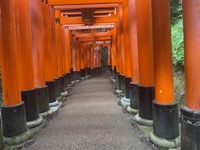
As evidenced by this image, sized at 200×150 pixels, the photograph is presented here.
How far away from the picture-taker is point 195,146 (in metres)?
3.47

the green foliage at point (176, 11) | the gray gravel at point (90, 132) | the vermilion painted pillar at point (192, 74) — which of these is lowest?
the gray gravel at point (90, 132)

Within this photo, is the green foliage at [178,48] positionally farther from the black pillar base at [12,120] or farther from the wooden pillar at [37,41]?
the black pillar base at [12,120]

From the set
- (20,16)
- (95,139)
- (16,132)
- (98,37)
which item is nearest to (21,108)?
(16,132)

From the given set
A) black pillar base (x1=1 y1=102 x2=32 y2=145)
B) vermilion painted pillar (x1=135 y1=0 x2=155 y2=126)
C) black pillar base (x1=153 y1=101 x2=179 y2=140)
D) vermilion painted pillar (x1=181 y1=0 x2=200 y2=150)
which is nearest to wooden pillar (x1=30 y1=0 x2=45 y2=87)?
black pillar base (x1=1 y1=102 x2=32 y2=145)

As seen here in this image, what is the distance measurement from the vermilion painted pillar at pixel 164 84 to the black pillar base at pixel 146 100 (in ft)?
3.57

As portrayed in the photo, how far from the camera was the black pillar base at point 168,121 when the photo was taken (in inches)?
179

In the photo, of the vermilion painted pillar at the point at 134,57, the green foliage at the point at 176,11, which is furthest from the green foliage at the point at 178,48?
the vermilion painted pillar at the point at 134,57

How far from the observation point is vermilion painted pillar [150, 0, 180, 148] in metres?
4.57

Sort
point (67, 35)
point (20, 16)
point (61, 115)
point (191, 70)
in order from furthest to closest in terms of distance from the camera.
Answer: point (67, 35) < point (61, 115) < point (20, 16) < point (191, 70)

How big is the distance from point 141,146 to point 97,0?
618 cm

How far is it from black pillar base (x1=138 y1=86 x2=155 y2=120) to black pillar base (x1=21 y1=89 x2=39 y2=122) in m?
2.52

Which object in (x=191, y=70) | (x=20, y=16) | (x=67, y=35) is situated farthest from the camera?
(x=67, y=35)

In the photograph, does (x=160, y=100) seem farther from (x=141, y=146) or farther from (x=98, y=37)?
(x=98, y=37)

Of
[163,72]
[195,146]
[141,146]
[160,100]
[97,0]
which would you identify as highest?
[97,0]
